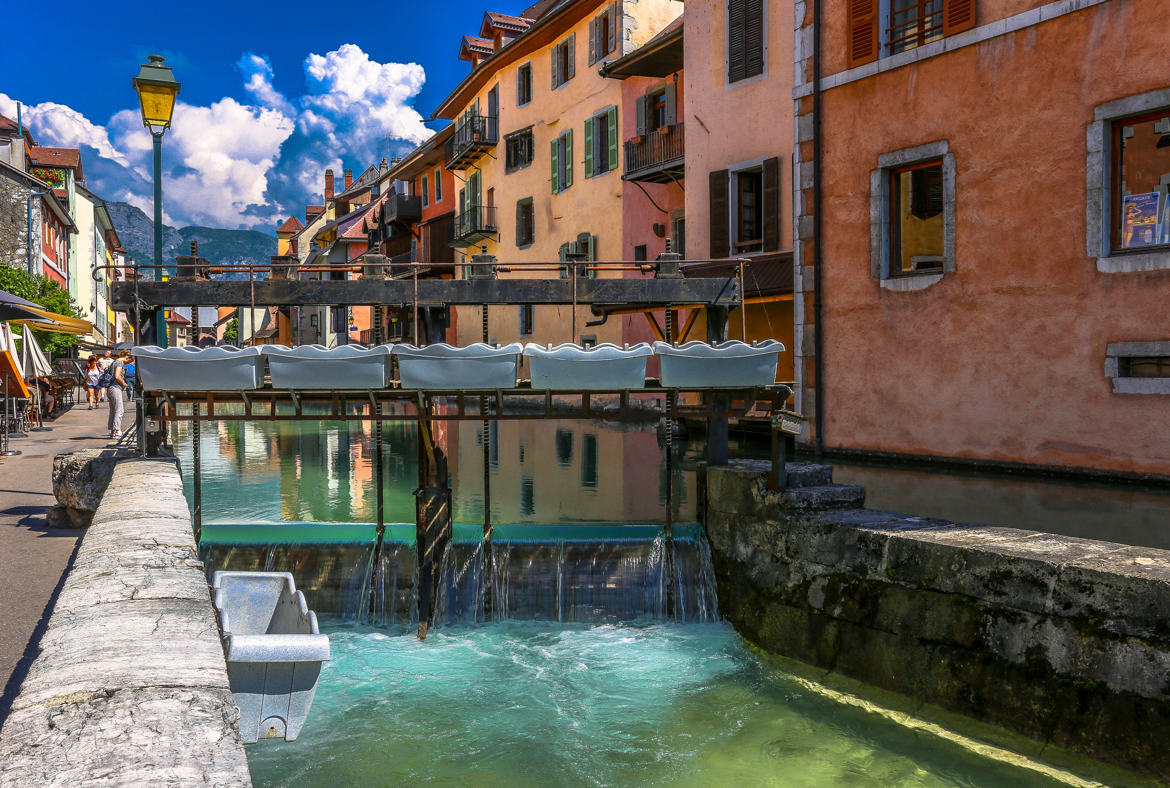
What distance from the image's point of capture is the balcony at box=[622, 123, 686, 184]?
23094 mm

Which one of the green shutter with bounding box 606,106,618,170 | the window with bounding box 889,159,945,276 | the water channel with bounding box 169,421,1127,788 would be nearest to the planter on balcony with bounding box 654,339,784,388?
the water channel with bounding box 169,421,1127,788

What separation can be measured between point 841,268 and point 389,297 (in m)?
8.08

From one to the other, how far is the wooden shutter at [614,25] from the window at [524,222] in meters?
7.42

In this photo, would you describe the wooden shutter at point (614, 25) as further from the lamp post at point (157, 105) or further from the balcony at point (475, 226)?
the lamp post at point (157, 105)

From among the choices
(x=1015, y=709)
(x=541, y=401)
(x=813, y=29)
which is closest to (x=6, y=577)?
(x=1015, y=709)

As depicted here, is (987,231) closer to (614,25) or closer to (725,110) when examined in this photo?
(725,110)

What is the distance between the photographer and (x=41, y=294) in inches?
1190

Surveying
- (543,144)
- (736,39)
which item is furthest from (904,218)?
(543,144)

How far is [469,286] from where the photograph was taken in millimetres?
10141

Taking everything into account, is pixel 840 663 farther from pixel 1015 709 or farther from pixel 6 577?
pixel 6 577

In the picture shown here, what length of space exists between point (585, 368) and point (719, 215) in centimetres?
1324

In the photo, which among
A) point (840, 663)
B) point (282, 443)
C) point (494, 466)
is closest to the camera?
point (840, 663)

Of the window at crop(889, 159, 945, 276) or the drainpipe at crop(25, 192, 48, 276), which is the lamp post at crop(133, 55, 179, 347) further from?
the drainpipe at crop(25, 192, 48, 276)

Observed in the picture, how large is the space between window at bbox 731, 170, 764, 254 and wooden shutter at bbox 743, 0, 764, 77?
2129 millimetres
